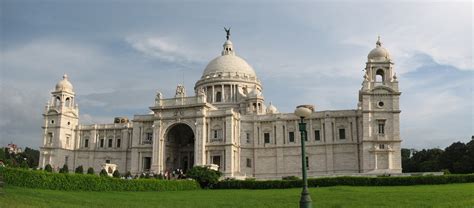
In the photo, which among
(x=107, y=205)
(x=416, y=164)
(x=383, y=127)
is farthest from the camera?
(x=416, y=164)

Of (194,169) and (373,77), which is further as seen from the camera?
(373,77)

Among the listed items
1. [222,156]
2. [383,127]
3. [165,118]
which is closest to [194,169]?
[222,156]

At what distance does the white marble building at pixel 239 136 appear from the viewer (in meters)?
57.7

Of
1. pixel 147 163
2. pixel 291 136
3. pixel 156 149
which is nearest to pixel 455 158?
pixel 291 136

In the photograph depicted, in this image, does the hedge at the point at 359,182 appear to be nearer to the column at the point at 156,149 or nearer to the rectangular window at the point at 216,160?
the rectangular window at the point at 216,160

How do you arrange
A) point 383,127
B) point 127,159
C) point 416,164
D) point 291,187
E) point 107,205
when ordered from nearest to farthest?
point 107,205 → point 291,187 → point 383,127 → point 127,159 → point 416,164

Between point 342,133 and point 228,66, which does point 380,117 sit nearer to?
point 342,133

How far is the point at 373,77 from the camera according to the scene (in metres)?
59.4

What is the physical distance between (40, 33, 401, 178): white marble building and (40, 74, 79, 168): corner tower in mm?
149

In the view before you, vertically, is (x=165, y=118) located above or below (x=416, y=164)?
above

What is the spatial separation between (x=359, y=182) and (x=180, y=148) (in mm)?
34949

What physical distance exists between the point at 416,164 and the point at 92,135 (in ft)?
185

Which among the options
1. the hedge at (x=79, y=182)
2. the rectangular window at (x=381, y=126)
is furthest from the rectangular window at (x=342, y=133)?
the hedge at (x=79, y=182)

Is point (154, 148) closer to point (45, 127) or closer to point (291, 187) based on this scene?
point (45, 127)
